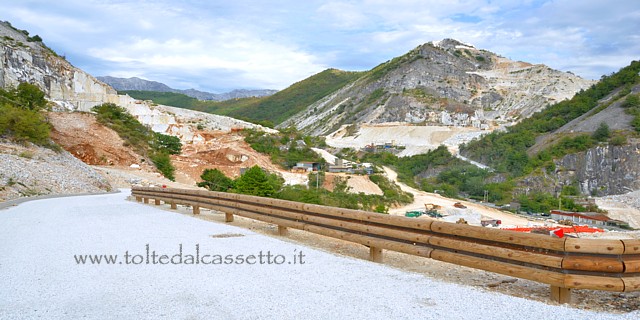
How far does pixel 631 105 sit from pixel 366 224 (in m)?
100

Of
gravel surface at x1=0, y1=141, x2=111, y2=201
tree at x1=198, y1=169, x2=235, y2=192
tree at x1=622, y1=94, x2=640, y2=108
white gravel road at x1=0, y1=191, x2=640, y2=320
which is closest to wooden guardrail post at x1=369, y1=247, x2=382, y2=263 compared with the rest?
white gravel road at x1=0, y1=191, x2=640, y2=320

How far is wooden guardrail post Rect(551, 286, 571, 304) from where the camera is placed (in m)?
5.12

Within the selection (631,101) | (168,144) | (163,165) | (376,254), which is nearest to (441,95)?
(631,101)

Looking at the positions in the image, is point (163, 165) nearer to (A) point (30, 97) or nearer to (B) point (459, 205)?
(A) point (30, 97)

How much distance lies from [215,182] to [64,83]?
116ft

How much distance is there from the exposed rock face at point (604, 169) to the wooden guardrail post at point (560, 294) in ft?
262

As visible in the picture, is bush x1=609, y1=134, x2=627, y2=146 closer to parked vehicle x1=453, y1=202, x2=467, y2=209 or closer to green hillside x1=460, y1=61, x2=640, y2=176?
green hillside x1=460, y1=61, x2=640, y2=176

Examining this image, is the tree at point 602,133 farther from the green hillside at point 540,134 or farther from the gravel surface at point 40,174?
the gravel surface at point 40,174

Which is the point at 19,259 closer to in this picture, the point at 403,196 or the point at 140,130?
the point at 140,130

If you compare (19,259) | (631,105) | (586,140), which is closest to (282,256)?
(19,259)

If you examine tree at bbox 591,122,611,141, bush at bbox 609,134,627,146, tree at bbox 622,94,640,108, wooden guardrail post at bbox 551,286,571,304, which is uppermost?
tree at bbox 622,94,640,108

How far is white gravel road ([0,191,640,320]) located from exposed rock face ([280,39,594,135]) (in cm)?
14027

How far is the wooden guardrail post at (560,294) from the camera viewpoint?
512cm

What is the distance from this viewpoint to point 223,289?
5.64m
